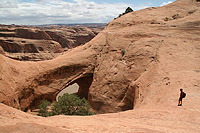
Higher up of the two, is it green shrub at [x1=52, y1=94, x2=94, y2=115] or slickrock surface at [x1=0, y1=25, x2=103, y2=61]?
slickrock surface at [x1=0, y1=25, x2=103, y2=61]

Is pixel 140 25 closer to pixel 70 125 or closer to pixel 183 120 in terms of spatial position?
pixel 183 120

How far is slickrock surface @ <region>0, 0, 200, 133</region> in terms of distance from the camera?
18.5 ft

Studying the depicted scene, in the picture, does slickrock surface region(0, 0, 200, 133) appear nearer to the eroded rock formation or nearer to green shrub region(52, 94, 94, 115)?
the eroded rock formation

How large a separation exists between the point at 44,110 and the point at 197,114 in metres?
9.13

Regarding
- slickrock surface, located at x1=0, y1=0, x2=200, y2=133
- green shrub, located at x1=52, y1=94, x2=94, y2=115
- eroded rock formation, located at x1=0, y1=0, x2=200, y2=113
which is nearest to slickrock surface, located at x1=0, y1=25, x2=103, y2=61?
slickrock surface, located at x1=0, y1=0, x2=200, y2=133

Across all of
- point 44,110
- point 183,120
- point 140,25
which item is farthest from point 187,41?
point 44,110

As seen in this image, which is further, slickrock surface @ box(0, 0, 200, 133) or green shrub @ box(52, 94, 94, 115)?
green shrub @ box(52, 94, 94, 115)

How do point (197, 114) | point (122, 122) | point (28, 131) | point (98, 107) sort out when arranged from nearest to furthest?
point (28, 131) → point (122, 122) → point (197, 114) → point (98, 107)

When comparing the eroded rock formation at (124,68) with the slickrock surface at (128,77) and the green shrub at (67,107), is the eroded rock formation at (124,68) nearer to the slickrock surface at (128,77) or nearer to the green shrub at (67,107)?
the slickrock surface at (128,77)

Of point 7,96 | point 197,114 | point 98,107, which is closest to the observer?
point 197,114

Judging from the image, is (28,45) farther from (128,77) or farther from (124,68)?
(128,77)

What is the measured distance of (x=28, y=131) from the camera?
188 inches

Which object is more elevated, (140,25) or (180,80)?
(140,25)

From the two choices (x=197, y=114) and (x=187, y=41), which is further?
(x=187, y=41)
